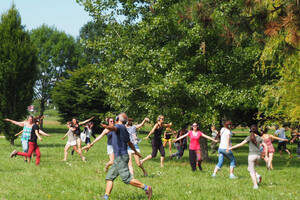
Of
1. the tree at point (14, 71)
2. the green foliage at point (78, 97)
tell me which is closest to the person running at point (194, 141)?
the tree at point (14, 71)

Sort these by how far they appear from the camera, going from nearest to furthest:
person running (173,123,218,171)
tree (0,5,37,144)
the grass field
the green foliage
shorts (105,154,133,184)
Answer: shorts (105,154,133,184) < the grass field < person running (173,123,218,171) < tree (0,5,37,144) < the green foliage

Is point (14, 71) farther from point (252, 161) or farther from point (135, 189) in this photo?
point (252, 161)

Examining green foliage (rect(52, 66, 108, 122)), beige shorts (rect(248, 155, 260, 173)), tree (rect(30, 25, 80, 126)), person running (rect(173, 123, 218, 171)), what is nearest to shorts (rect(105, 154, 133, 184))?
beige shorts (rect(248, 155, 260, 173))

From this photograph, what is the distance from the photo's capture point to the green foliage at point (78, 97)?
56531 mm

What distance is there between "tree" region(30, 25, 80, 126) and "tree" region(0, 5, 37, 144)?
102ft

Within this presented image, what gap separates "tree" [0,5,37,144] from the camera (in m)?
30.2

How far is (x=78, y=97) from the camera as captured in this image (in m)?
57.2

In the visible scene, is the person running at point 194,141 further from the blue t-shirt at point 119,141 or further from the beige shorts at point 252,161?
the blue t-shirt at point 119,141

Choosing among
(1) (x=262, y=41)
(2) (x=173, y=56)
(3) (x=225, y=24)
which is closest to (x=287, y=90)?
(1) (x=262, y=41)

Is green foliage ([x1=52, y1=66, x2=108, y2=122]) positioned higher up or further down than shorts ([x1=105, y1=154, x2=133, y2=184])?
higher up

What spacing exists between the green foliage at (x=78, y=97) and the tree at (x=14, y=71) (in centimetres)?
2493

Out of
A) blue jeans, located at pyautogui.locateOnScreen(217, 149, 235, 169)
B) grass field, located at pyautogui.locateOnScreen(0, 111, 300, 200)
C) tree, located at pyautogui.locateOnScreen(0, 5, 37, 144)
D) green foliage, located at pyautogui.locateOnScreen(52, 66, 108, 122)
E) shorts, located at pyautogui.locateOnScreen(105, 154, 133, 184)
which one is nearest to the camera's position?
shorts, located at pyautogui.locateOnScreen(105, 154, 133, 184)

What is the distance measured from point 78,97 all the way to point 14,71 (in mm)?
27070

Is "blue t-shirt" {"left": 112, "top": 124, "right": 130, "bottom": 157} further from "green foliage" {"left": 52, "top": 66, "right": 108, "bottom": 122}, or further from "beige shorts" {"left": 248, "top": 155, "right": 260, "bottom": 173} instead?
"green foliage" {"left": 52, "top": 66, "right": 108, "bottom": 122}
